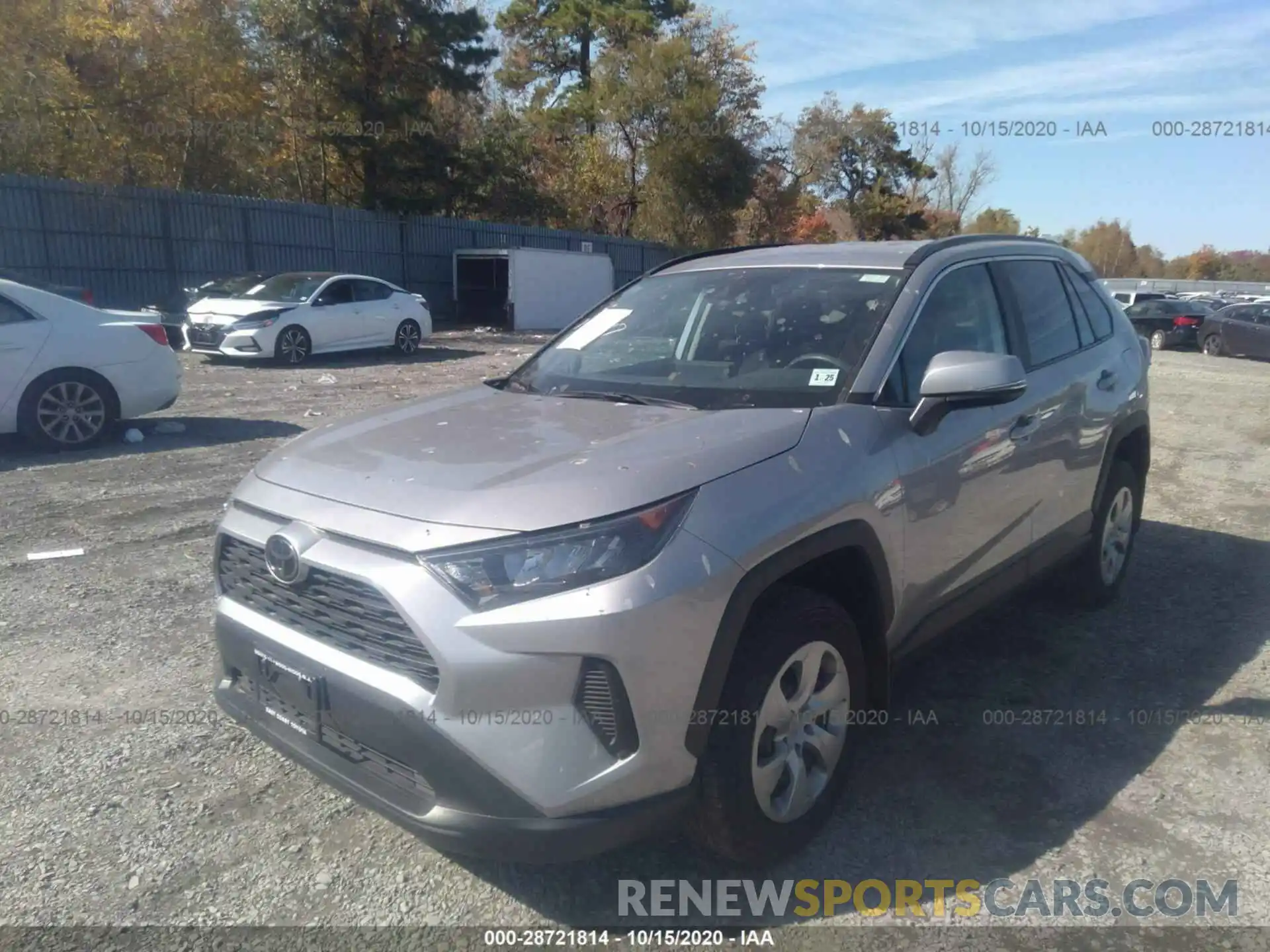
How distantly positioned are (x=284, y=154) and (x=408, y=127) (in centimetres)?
388

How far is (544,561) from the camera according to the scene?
237cm

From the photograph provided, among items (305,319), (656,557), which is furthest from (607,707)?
(305,319)

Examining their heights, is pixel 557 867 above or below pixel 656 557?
below

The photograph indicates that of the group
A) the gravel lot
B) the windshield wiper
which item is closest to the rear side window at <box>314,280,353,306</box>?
the gravel lot

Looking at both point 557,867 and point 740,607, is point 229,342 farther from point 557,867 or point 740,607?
point 740,607

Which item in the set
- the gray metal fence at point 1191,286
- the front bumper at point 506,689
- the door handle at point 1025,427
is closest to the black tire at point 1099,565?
the door handle at point 1025,427

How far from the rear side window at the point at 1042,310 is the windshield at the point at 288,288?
531 inches

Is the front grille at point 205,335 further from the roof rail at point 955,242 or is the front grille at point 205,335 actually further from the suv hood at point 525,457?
the roof rail at point 955,242

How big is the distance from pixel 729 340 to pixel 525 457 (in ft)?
4.03

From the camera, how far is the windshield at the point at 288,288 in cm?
1581

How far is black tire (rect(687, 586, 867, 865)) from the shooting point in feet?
8.38

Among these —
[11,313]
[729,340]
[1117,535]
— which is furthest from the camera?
[11,313]

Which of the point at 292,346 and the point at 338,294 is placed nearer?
the point at 292,346

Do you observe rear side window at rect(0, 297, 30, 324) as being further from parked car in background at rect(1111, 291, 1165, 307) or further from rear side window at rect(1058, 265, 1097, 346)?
parked car in background at rect(1111, 291, 1165, 307)
